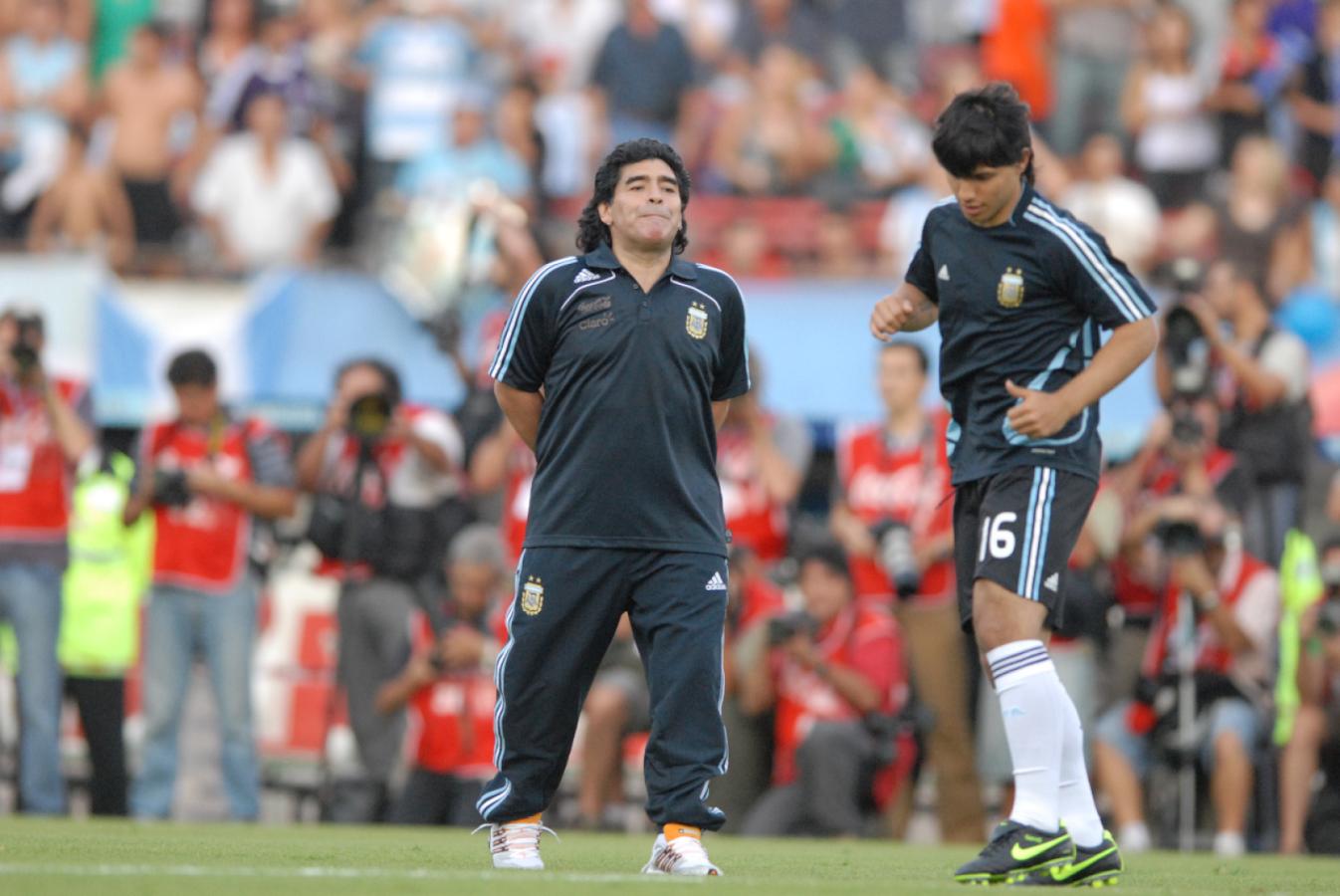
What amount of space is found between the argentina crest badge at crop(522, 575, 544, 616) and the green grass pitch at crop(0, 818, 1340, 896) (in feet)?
2.68

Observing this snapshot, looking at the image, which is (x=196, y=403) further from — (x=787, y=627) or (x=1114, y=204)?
(x=1114, y=204)

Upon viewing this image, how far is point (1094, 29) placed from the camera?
56.1ft

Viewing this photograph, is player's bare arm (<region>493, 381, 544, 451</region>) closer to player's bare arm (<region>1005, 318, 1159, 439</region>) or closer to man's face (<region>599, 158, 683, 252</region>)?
man's face (<region>599, 158, 683, 252</region>)

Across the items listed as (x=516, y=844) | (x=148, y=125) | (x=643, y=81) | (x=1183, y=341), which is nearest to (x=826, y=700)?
(x=1183, y=341)

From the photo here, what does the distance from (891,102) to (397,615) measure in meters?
7.12

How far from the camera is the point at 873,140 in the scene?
16984mm

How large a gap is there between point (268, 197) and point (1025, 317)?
10165 mm

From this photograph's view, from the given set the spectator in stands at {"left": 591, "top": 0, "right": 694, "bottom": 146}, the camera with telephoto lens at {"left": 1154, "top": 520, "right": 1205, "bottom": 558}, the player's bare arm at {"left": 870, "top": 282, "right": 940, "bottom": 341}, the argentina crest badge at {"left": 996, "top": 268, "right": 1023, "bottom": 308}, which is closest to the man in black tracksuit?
the player's bare arm at {"left": 870, "top": 282, "right": 940, "bottom": 341}

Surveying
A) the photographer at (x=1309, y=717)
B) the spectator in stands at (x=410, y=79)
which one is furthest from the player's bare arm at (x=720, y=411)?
the spectator in stands at (x=410, y=79)

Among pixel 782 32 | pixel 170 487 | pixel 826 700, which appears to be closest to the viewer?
pixel 826 700

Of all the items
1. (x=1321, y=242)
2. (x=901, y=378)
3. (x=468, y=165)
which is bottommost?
(x=901, y=378)

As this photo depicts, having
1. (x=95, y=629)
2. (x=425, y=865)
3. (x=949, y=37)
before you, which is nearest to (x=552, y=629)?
(x=425, y=865)

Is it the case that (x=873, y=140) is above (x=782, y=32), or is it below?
below

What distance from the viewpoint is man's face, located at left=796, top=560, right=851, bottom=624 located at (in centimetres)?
1194
